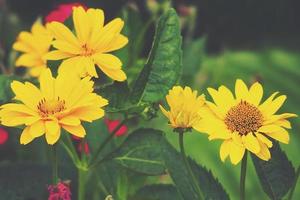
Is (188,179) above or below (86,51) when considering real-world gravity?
below

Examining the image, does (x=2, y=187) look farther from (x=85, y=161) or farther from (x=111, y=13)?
(x=111, y=13)

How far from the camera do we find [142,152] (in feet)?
2.41

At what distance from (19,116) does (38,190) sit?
18 cm

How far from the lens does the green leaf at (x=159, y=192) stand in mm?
726

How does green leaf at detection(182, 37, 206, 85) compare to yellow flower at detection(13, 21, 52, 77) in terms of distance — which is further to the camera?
green leaf at detection(182, 37, 206, 85)

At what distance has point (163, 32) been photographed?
718mm

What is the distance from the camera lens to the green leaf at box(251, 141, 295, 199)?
66 centimetres

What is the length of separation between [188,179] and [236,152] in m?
0.10

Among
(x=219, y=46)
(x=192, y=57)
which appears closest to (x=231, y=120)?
(x=192, y=57)

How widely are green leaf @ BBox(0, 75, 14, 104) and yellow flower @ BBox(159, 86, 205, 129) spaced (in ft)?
0.59


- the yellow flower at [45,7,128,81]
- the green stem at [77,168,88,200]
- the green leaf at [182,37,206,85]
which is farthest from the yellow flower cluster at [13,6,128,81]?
the green leaf at [182,37,206,85]

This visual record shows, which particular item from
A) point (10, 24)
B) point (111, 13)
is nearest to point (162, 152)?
point (10, 24)

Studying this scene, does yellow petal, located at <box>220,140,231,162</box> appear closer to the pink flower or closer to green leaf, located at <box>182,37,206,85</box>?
the pink flower

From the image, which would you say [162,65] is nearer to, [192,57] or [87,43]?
[87,43]
